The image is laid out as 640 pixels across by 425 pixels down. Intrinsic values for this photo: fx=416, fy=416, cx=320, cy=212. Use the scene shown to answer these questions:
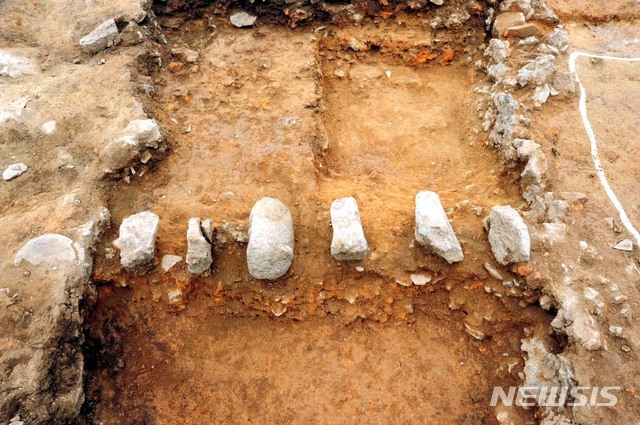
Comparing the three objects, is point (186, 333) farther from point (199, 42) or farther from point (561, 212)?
point (199, 42)

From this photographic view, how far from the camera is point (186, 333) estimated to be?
391 centimetres

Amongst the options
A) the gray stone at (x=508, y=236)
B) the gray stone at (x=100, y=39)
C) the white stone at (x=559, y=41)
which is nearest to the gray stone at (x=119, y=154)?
the gray stone at (x=100, y=39)

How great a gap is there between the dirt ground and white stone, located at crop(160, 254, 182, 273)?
0.05 metres

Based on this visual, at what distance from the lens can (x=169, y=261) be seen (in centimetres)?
381

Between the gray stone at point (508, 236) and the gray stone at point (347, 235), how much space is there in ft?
3.67

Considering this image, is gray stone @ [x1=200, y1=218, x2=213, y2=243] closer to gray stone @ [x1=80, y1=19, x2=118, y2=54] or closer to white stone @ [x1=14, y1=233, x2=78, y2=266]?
white stone @ [x1=14, y1=233, x2=78, y2=266]

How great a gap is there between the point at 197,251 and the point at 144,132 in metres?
1.62

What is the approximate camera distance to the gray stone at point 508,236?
3.49 metres

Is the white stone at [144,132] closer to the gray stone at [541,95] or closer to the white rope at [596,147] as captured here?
the gray stone at [541,95]

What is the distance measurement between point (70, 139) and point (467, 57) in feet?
17.8

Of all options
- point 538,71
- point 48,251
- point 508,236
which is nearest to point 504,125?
point 538,71

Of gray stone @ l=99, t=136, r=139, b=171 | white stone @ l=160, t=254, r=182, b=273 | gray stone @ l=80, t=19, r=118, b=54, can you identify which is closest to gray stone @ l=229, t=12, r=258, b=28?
gray stone @ l=80, t=19, r=118, b=54

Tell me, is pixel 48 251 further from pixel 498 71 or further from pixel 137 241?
pixel 498 71

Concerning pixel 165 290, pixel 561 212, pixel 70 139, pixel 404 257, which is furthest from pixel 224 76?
pixel 561 212
